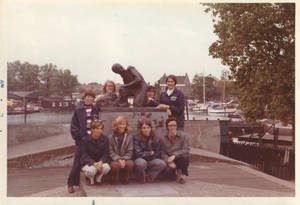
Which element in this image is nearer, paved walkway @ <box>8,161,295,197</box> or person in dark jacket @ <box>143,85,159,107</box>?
paved walkway @ <box>8,161,295,197</box>

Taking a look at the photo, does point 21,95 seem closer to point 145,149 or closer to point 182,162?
point 145,149

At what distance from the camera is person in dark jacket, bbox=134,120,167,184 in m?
4.76

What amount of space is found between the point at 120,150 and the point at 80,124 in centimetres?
76

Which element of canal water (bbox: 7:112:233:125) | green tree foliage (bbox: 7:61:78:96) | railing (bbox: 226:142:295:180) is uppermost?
green tree foliage (bbox: 7:61:78:96)

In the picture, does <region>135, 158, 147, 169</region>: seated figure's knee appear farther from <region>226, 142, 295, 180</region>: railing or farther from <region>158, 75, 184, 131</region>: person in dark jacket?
<region>226, 142, 295, 180</region>: railing

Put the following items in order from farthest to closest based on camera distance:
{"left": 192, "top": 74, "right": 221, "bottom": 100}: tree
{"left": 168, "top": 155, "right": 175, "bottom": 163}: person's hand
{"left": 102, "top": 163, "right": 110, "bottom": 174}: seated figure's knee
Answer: {"left": 192, "top": 74, "right": 221, "bottom": 100}: tree < {"left": 168, "top": 155, "right": 175, "bottom": 163}: person's hand < {"left": 102, "top": 163, "right": 110, "bottom": 174}: seated figure's knee

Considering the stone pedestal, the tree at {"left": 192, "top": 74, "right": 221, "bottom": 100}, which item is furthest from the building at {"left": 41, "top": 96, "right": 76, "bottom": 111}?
the tree at {"left": 192, "top": 74, "right": 221, "bottom": 100}

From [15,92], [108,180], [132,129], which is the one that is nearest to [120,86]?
[132,129]

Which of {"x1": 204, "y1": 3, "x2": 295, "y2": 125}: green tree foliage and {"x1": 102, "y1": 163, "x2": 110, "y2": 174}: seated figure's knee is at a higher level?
{"x1": 204, "y1": 3, "x2": 295, "y2": 125}: green tree foliage

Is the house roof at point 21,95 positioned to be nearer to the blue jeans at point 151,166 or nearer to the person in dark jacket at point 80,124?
the person in dark jacket at point 80,124

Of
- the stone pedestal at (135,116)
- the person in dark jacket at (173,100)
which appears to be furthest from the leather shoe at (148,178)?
the person in dark jacket at (173,100)

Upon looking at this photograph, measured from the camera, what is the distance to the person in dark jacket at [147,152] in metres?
4.76

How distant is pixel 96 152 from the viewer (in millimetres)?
4660

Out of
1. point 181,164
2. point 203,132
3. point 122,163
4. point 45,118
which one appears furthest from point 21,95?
point 203,132
